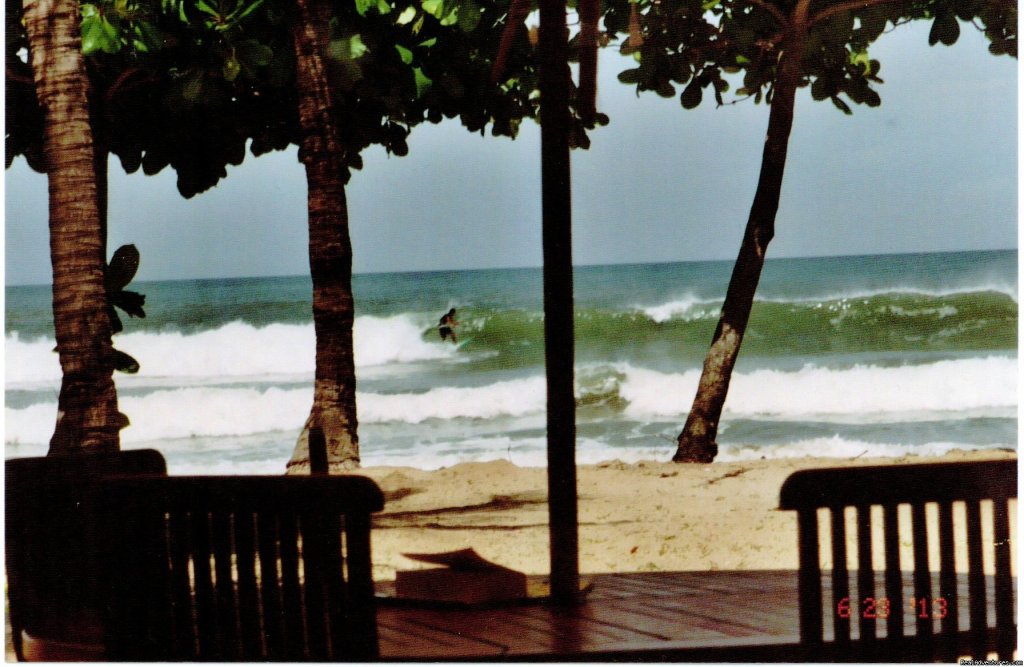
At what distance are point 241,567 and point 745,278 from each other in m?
3.46

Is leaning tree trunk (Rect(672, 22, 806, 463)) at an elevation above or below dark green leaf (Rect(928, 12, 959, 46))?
below

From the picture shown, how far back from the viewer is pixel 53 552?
2906 millimetres

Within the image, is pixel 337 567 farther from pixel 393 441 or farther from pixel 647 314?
pixel 647 314

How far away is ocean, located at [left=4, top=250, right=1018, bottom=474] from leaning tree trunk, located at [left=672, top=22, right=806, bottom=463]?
0.37 ft

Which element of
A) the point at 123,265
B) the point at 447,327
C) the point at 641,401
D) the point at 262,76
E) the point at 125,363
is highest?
the point at 262,76

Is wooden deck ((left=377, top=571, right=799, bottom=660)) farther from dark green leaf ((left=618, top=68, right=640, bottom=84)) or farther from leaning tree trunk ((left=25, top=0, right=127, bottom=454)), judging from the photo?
dark green leaf ((left=618, top=68, right=640, bottom=84))

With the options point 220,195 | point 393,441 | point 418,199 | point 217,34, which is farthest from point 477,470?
point 217,34

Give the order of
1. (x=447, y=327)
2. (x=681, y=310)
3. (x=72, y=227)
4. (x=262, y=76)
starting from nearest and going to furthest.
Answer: (x=72, y=227)
(x=262, y=76)
(x=681, y=310)
(x=447, y=327)

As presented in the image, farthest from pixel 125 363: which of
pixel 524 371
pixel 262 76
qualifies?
pixel 524 371

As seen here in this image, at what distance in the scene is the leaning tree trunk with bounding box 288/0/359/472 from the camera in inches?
166

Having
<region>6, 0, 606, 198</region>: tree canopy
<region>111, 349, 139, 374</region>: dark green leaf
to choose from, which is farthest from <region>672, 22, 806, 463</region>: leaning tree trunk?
<region>111, 349, 139, 374</region>: dark green leaf

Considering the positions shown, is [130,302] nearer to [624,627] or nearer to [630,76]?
[630,76]

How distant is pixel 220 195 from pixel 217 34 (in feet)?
2.33

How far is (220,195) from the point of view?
14.6 ft
